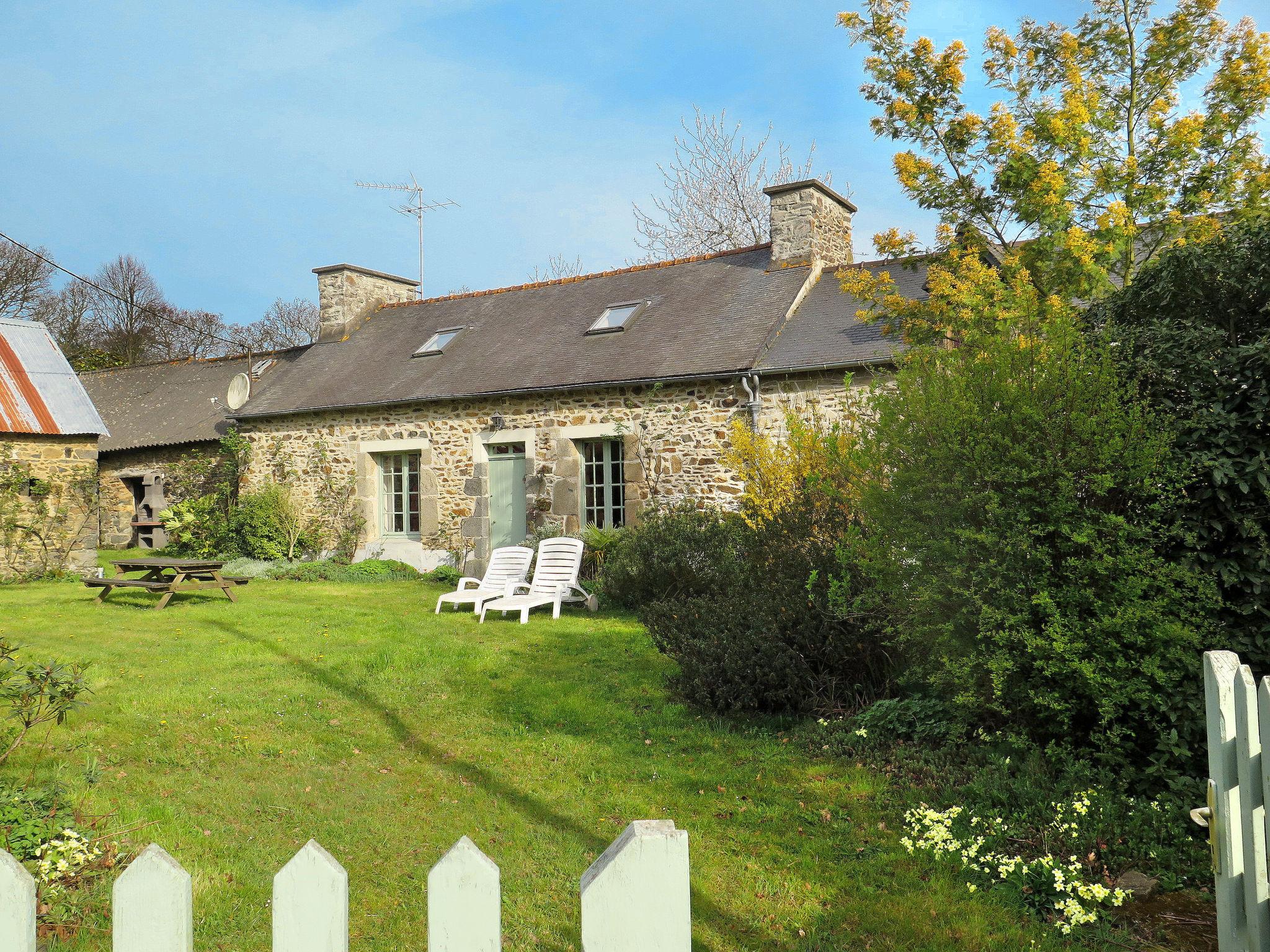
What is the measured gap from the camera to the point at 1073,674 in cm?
392

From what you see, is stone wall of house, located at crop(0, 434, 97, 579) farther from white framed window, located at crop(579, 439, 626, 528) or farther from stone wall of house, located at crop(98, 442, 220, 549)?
white framed window, located at crop(579, 439, 626, 528)

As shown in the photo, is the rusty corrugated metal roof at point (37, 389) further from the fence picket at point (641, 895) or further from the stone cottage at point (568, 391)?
the fence picket at point (641, 895)

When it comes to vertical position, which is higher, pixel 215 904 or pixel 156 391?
pixel 156 391

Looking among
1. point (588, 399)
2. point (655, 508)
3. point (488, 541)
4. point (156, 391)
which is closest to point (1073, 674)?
point (655, 508)

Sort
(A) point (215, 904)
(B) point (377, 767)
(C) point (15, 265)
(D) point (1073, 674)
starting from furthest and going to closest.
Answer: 1. (C) point (15, 265)
2. (B) point (377, 767)
3. (D) point (1073, 674)
4. (A) point (215, 904)

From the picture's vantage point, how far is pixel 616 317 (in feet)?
48.3

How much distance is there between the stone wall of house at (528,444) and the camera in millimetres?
12148

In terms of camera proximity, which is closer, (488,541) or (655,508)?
(655,508)

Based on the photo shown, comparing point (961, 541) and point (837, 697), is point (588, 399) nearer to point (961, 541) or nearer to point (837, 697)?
point (837, 697)

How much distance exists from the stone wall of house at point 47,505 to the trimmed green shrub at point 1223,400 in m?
15.9

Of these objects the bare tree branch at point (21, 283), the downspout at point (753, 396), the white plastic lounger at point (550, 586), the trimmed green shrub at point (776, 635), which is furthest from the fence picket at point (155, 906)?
the bare tree branch at point (21, 283)

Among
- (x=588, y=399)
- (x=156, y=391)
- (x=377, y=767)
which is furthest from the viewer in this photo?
(x=156, y=391)

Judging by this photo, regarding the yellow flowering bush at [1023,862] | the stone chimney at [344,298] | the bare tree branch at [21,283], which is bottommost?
the yellow flowering bush at [1023,862]

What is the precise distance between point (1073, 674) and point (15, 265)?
35088 millimetres
